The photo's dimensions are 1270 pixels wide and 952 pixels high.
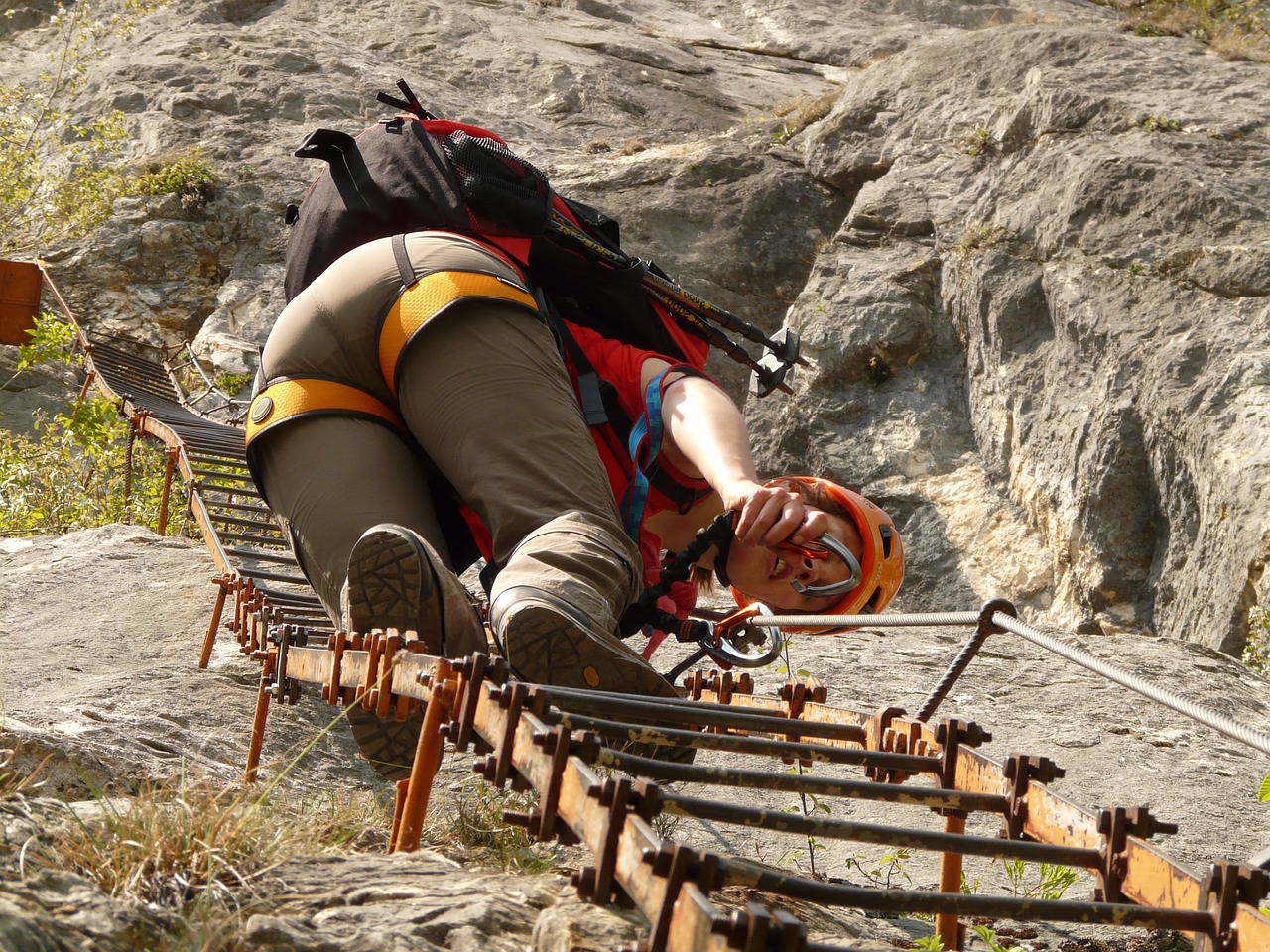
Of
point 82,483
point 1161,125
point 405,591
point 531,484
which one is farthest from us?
point 1161,125

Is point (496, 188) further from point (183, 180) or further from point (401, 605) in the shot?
point (183, 180)

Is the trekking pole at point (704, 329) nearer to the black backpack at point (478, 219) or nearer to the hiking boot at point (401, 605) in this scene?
the black backpack at point (478, 219)

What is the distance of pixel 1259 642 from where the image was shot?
569 cm

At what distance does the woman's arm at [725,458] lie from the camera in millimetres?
1962

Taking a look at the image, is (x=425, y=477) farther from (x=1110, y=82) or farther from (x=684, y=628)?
(x=1110, y=82)

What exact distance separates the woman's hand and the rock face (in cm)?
460

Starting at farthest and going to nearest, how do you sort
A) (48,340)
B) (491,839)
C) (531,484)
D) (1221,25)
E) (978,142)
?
(1221,25), (978,142), (48,340), (491,839), (531,484)

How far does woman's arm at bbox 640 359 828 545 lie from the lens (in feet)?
6.44

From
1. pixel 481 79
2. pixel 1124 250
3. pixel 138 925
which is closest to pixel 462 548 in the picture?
pixel 138 925

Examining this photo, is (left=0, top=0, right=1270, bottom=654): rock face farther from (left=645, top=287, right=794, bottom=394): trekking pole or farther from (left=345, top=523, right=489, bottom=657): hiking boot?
(left=345, top=523, right=489, bottom=657): hiking boot

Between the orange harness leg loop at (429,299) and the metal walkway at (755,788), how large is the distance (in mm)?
546

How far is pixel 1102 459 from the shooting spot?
680cm

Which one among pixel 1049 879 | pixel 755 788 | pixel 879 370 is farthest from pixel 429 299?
pixel 879 370

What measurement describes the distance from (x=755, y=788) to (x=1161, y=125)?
24.4 feet
